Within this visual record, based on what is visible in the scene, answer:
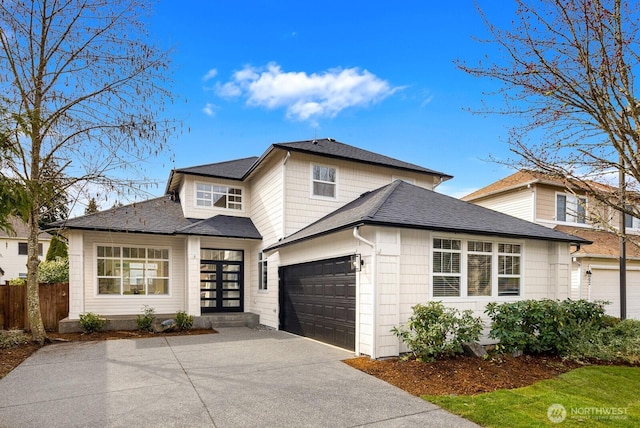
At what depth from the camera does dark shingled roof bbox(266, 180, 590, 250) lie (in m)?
7.99

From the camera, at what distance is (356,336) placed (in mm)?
8047

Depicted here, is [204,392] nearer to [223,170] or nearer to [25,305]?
[25,305]

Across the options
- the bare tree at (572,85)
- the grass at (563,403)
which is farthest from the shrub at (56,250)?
the bare tree at (572,85)

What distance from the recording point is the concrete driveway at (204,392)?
463 centimetres

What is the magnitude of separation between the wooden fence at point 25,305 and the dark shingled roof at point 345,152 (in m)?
8.55

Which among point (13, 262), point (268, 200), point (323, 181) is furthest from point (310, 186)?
point (13, 262)

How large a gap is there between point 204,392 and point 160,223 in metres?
9.13

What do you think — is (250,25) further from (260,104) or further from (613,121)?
(613,121)

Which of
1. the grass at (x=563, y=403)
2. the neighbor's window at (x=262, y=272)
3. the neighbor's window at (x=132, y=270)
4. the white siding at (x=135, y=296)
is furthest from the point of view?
the neighbor's window at (x=262, y=272)

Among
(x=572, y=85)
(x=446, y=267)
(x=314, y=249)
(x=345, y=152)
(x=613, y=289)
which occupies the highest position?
(x=345, y=152)

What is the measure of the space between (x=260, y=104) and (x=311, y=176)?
179 inches

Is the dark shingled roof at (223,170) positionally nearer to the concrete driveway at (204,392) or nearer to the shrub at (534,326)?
the concrete driveway at (204,392)

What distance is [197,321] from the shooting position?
12.2 m

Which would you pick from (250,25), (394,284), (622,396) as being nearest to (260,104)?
(250,25)
